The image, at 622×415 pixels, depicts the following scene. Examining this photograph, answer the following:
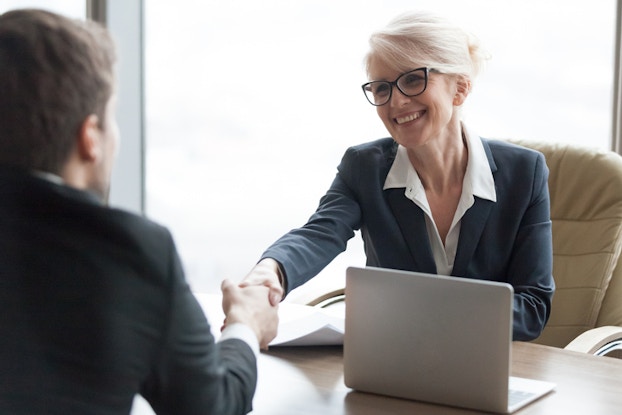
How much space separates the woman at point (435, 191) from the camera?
227 cm

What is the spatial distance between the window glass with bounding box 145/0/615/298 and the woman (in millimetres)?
919

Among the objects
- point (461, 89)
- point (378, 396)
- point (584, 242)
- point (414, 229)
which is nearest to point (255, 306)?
point (378, 396)

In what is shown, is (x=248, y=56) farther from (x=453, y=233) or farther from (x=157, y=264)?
(x=157, y=264)

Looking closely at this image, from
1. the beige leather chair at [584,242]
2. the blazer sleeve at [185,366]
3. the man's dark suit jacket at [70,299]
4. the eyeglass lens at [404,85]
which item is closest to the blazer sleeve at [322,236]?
the eyeglass lens at [404,85]

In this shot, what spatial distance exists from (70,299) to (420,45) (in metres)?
1.40

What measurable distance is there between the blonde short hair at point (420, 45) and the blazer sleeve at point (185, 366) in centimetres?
121

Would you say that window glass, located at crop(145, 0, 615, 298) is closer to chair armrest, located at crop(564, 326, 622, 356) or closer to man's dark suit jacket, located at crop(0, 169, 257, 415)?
chair armrest, located at crop(564, 326, 622, 356)

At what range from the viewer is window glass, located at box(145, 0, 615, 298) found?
3789 millimetres

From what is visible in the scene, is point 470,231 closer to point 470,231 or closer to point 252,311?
point 470,231

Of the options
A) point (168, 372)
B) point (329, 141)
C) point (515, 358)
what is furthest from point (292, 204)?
point (168, 372)

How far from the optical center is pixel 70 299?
1097 millimetres

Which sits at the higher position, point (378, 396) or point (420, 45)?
point (420, 45)

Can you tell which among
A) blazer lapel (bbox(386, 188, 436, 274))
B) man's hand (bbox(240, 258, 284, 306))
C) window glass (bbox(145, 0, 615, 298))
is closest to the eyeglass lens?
blazer lapel (bbox(386, 188, 436, 274))

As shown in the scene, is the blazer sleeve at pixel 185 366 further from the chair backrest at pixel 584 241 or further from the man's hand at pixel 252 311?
the chair backrest at pixel 584 241
